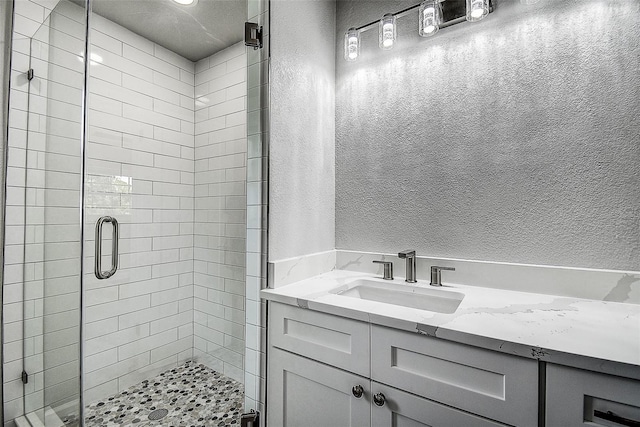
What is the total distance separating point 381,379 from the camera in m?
0.98

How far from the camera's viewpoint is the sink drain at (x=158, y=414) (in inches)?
52.5

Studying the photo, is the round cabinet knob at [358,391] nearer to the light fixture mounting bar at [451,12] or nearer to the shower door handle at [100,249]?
the shower door handle at [100,249]

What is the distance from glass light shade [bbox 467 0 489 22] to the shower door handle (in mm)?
1813

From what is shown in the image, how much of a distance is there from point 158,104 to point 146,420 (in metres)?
1.45

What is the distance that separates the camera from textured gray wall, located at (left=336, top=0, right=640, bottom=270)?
44.6 inches

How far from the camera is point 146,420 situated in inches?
52.1

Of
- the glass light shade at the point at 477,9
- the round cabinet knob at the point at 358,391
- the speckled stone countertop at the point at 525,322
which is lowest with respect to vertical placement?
the round cabinet knob at the point at 358,391

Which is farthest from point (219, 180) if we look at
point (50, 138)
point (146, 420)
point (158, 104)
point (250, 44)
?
point (146, 420)

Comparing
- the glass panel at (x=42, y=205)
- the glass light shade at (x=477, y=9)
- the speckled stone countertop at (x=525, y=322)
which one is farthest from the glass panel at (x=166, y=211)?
the glass light shade at (x=477, y=9)

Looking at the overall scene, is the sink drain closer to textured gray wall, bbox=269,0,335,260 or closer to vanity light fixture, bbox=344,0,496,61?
textured gray wall, bbox=269,0,335,260

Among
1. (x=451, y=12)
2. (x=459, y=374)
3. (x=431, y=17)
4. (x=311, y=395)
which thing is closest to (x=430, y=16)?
(x=431, y=17)

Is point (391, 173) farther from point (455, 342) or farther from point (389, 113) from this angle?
point (455, 342)

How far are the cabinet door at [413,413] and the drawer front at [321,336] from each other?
101mm

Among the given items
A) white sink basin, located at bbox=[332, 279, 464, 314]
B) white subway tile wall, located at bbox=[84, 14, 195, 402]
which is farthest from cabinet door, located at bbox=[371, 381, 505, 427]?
white subway tile wall, located at bbox=[84, 14, 195, 402]
